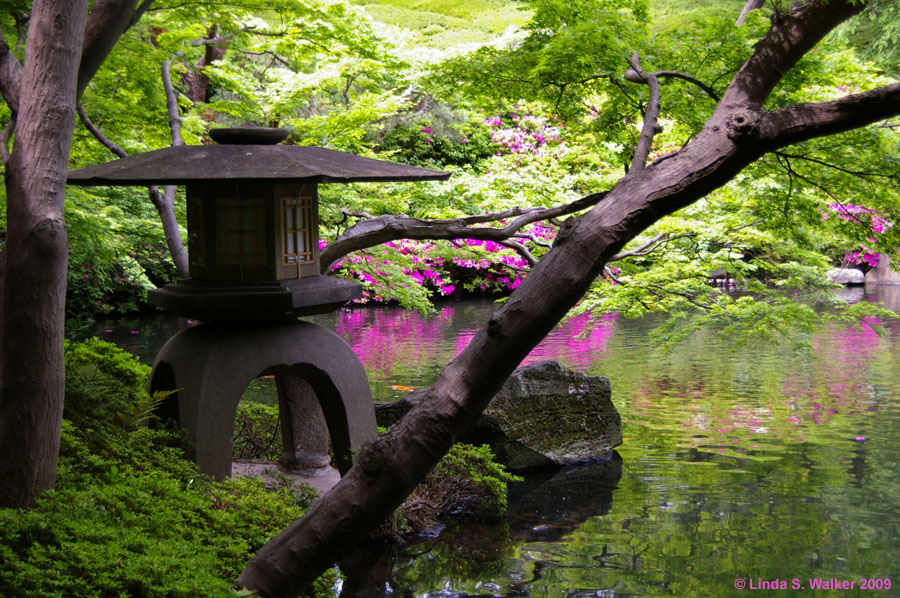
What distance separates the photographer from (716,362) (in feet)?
43.2

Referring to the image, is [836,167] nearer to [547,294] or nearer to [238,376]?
[547,294]

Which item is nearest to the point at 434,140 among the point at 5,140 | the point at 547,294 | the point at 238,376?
the point at 238,376

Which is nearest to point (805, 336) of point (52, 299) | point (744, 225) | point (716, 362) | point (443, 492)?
point (716, 362)

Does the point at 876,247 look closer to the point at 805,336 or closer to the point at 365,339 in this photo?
the point at 805,336

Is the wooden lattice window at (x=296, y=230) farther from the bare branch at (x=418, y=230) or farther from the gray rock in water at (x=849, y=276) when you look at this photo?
the gray rock in water at (x=849, y=276)

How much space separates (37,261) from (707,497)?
227 inches

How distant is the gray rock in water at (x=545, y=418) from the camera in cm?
803

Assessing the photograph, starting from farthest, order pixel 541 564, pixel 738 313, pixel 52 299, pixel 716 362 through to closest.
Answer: pixel 716 362 → pixel 738 313 → pixel 541 564 → pixel 52 299

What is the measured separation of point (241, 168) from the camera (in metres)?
5.14

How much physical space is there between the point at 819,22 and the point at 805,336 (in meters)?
12.8

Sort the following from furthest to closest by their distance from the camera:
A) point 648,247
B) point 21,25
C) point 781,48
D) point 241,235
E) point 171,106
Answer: point 648,247 < point 171,106 < point 21,25 < point 241,235 < point 781,48

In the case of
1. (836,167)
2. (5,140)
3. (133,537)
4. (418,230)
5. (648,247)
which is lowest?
(133,537)

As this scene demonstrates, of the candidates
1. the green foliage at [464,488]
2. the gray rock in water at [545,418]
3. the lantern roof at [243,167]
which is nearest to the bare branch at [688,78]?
the lantern roof at [243,167]

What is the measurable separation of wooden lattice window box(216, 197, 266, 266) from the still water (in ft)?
7.94
